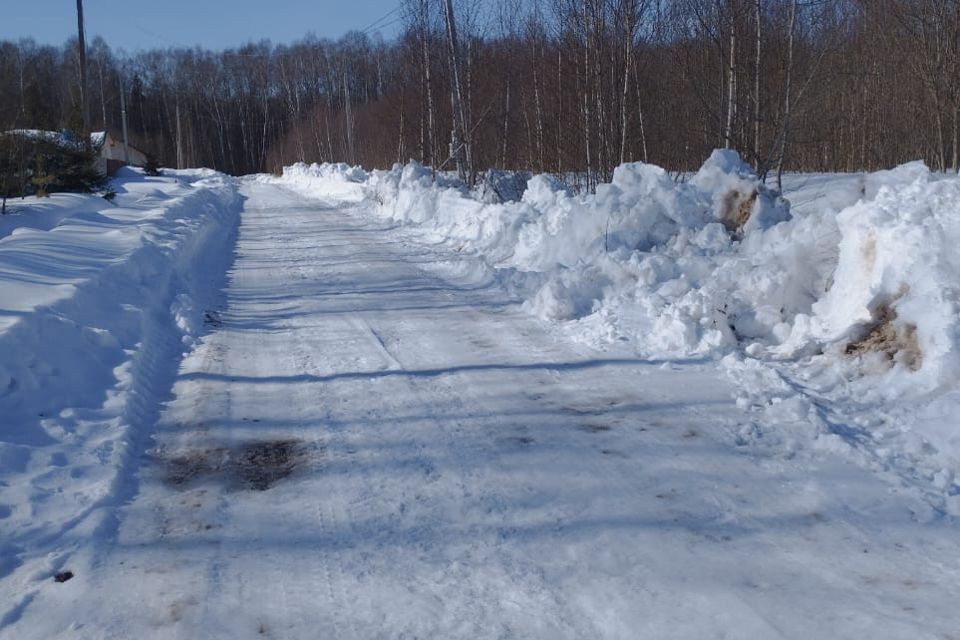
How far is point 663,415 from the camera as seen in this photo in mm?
5789

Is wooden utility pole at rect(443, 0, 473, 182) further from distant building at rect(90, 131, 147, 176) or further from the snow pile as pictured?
distant building at rect(90, 131, 147, 176)

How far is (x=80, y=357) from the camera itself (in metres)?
6.77

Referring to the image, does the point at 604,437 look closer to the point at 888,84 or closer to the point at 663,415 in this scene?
the point at 663,415

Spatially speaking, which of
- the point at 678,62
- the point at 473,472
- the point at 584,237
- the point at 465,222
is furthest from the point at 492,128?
the point at 473,472

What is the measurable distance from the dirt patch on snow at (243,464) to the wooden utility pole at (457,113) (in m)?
17.3

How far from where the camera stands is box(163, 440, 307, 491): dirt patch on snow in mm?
4949

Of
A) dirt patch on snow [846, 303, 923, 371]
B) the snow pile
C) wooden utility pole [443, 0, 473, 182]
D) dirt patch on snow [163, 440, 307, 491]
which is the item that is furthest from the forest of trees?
dirt patch on snow [163, 440, 307, 491]

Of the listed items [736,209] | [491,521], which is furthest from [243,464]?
[736,209]

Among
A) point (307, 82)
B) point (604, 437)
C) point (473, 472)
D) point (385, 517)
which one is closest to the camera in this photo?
point (385, 517)

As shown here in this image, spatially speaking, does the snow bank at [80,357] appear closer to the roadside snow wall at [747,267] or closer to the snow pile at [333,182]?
the roadside snow wall at [747,267]

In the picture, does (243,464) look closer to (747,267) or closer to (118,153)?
(747,267)

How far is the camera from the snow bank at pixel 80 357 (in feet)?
15.2

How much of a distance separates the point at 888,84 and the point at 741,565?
26.6 metres

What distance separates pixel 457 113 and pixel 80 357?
1672 cm
